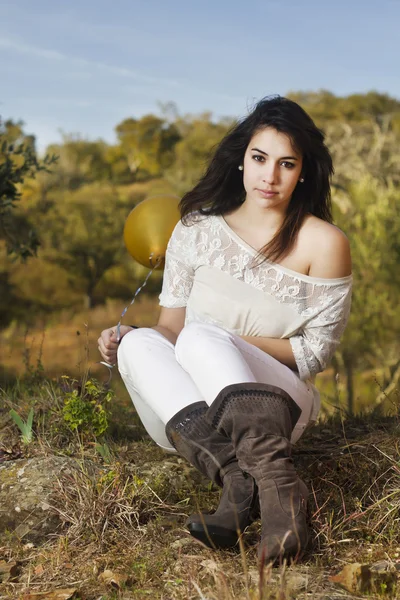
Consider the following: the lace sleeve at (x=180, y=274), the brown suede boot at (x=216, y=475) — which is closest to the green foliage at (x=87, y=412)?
the lace sleeve at (x=180, y=274)

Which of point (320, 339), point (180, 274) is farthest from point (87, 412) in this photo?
point (320, 339)

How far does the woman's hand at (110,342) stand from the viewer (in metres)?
2.82

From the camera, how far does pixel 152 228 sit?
355 cm

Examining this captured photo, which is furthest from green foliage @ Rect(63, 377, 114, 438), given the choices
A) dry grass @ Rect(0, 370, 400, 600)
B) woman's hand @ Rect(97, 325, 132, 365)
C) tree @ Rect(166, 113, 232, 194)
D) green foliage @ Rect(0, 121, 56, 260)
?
tree @ Rect(166, 113, 232, 194)

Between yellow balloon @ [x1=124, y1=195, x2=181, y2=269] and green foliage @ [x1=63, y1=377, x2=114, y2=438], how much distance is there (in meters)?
0.81

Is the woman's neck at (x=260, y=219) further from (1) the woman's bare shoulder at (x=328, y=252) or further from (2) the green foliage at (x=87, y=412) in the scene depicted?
(2) the green foliage at (x=87, y=412)

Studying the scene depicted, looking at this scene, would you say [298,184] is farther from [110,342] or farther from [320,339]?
[110,342]

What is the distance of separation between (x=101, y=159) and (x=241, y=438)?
21786 millimetres

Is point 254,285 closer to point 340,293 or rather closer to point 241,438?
point 340,293

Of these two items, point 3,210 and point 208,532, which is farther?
point 3,210

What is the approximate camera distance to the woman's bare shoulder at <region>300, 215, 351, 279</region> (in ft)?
8.87

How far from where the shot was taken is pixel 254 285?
2.82m

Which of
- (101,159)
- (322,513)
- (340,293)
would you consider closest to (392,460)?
(322,513)

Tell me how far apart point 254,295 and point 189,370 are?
1.80 feet
